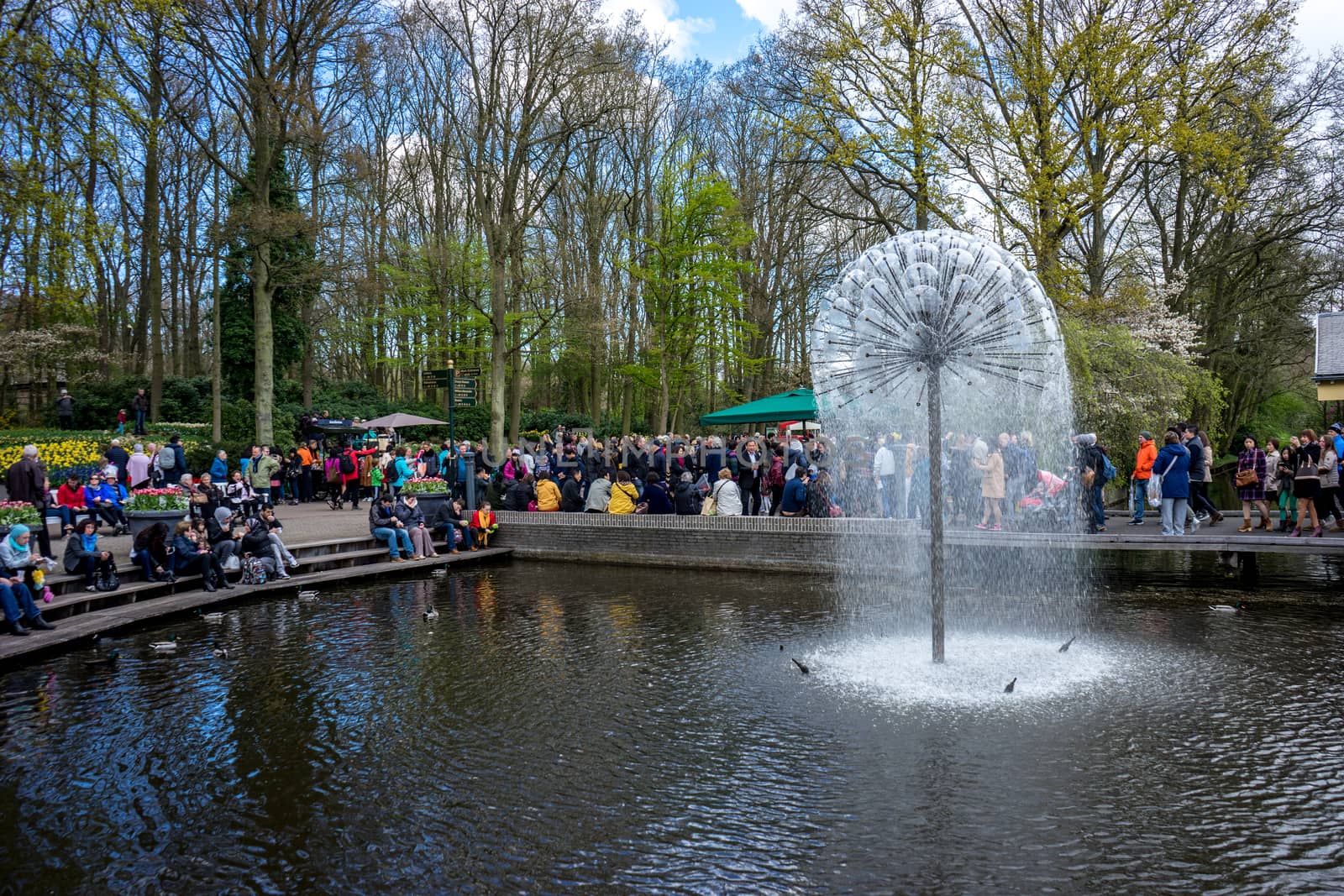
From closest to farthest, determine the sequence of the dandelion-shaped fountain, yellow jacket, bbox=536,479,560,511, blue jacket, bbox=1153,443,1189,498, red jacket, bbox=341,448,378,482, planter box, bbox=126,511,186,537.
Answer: the dandelion-shaped fountain → planter box, bbox=126,511,186,537 → blue jacket, bbox=1153,443,1189,498 → yellow jacket, bbox=536,479,560,511 → red jacket, bbox=341,448,378,482

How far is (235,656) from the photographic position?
9648 mm

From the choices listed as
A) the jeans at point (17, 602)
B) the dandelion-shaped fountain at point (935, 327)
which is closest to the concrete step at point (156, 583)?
the jeans at point (17, 602)

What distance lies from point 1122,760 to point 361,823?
16.6 feet

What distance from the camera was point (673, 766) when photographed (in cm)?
629

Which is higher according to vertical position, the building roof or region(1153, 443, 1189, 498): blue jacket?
the building roof

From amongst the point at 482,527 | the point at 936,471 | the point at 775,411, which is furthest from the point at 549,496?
the point at 936,471

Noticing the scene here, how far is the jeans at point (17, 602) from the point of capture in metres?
9.87

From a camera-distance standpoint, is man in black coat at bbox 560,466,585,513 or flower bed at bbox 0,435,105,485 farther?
flower bed at bbox 0,435,105,485

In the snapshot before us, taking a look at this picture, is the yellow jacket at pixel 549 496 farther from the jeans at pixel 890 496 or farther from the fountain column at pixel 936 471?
the fountain column at pixel 936 471

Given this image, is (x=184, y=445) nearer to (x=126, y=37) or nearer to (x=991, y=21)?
(x=126, y=37)

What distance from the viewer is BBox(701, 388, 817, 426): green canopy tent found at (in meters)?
22.0

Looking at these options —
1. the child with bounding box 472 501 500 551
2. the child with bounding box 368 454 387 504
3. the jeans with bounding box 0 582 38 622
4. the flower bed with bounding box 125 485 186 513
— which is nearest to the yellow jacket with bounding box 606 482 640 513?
the child with bounding box 472 501 500 551

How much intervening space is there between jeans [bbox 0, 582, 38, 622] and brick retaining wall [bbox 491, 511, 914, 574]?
9274 millimetres

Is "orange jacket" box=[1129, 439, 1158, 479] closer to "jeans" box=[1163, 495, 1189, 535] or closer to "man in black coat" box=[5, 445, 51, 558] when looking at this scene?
"jeans" box=[1163, 495, 1189, 535]
